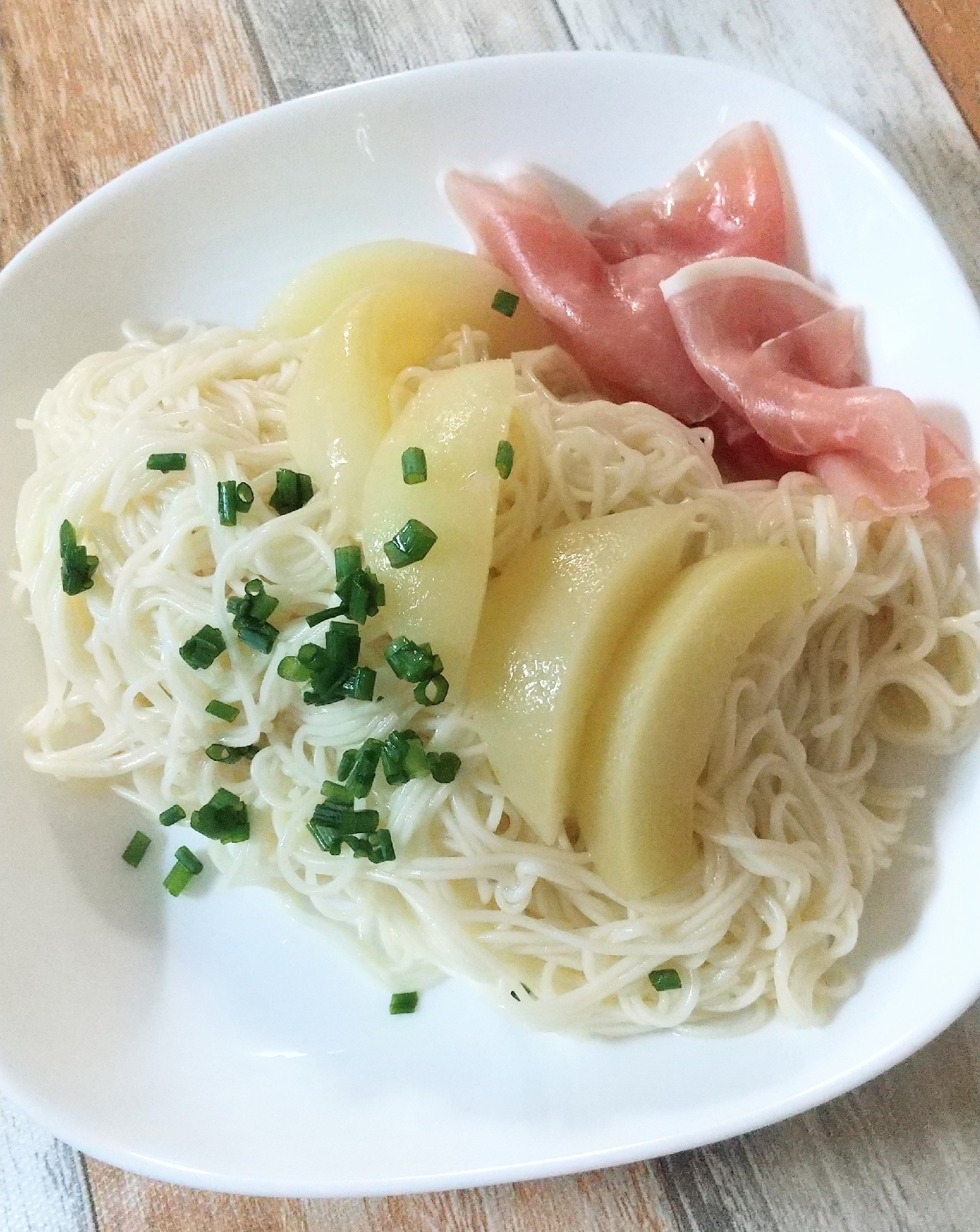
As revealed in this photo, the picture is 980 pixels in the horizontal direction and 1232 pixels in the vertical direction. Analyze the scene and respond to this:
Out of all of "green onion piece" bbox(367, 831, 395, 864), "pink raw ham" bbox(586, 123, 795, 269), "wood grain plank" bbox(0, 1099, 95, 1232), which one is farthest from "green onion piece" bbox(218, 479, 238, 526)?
"wood grain plank" bbox(0, 1099, 95, 1232)

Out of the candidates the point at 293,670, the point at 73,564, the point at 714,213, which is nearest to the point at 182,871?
the point at 293,670

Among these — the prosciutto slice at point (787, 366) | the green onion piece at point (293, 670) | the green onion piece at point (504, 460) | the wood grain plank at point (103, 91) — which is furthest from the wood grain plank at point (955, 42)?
the green onion piece at point (293, 670)

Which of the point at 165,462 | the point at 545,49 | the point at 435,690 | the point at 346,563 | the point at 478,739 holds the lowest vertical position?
the point at 478,739

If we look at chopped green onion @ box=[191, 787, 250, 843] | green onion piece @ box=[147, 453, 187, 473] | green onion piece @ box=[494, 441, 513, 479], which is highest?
green onion piece @ box=[147, 453, 187, 473]

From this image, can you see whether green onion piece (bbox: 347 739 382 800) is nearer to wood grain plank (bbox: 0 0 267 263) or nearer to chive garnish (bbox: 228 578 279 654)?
chive garnish (bbox: 228 578 279 654)

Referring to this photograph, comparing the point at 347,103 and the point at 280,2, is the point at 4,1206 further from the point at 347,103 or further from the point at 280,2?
the point at 280,2

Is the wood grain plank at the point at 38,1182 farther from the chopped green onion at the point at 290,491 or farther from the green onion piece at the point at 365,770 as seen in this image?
the chopped green onion at the point at 290,491

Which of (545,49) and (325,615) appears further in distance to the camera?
(545,49)

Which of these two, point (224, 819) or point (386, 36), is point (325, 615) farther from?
point (386, 36)
